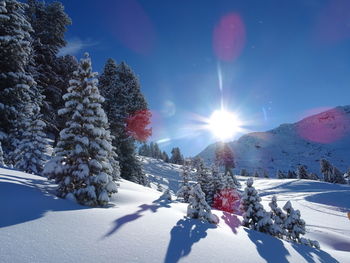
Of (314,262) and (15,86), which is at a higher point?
(15,86)

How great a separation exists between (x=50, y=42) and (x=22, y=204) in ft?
73.2

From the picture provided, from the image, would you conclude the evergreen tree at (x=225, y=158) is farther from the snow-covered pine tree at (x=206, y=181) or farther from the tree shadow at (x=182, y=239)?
the tree shadow at (x=182, y=239)

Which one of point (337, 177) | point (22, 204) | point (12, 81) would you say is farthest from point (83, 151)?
point (337, 177)

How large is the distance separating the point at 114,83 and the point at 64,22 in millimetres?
8286

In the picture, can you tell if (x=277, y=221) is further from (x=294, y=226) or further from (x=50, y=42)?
(x=50, y=42)

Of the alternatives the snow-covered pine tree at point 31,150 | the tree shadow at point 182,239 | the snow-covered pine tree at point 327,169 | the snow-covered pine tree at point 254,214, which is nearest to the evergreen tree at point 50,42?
the snow-covered pine tree at point 31,150

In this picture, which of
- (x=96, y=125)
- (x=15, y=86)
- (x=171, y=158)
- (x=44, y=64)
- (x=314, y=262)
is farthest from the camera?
(x=171, y=158)

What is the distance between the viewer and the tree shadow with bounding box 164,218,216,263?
16.4ft

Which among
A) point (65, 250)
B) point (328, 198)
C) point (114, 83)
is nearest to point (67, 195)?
point (65, 250)

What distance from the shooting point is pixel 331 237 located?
17.3m

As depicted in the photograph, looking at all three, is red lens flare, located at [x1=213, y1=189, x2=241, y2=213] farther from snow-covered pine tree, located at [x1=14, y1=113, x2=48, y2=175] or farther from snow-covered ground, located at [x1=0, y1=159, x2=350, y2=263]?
snow-covered pine tree, located at [x1=14, y1=113, x2=48, y2=175]

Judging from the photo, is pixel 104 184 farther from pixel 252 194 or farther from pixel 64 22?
pixel 64 22

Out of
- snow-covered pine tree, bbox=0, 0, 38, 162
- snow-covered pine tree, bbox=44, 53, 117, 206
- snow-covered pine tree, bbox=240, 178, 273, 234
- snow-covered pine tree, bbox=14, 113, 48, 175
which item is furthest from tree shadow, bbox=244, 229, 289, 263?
snow-covered pine tree, bbox=0, 0, 38, 162

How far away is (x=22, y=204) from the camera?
6.29m
